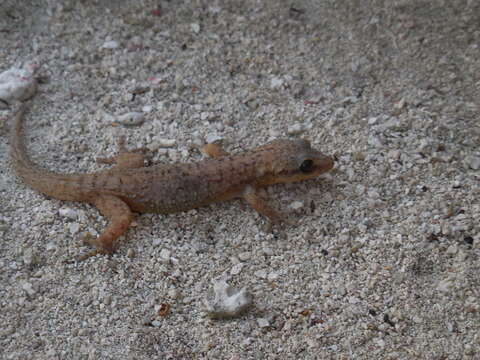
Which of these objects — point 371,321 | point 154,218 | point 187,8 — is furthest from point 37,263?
point 187,8

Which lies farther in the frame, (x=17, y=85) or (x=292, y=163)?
(x=17, y=85)

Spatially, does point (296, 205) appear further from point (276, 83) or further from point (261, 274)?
point (276, 83)

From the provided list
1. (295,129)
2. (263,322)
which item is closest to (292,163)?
(295,129)

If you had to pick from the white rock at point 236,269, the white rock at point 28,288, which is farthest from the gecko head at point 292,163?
the white rock at point 28,288

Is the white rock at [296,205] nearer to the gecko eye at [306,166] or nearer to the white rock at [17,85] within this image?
the gecko eye at [306,166]

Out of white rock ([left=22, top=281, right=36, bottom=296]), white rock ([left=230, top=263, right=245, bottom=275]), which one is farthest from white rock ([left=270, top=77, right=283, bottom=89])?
white rock ([left=22, top=281, right=36, bottom=296])

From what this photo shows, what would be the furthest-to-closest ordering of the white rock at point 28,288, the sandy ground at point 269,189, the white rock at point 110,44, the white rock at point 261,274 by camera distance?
the white rock at point 110,44 < the white rock at point 261,274 < the white rock at point 28,288 < the sandy ground at point 269,189
